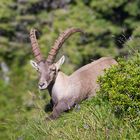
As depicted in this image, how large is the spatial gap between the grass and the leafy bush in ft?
0.58

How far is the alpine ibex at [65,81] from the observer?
13.8 metres

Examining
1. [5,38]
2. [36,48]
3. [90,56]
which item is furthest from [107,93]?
[5,38]

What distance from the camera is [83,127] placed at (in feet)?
34.9

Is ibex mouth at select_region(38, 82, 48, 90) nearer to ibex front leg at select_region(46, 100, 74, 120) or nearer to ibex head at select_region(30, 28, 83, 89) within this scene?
ibex head at select_region(30, 28, 83, 89)

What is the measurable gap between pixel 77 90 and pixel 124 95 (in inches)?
156

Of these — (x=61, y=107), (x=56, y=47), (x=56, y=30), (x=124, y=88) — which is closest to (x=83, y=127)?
(x=124, y=88)

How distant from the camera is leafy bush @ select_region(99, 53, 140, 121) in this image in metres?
10.1

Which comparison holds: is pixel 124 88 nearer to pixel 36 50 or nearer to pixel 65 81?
pixel 65 81

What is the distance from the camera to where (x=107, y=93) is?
36.1 ft

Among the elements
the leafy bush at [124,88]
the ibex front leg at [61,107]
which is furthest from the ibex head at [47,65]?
the leafy bush at [124,88]

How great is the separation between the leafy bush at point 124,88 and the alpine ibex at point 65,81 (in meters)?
3.01

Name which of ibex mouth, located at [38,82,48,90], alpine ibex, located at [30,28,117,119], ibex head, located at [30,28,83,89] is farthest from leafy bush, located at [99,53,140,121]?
ibex head, located at [30,28,83,89]

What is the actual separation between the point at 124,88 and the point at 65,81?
427 centimetres

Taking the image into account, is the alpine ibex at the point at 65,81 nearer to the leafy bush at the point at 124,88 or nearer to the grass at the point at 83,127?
the grass at the point at 83,127
